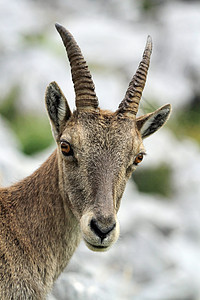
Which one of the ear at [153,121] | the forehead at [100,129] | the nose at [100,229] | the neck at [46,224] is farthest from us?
the ear at [153,121]

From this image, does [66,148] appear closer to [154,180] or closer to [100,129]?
[100,129]

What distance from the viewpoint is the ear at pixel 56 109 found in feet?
24.5

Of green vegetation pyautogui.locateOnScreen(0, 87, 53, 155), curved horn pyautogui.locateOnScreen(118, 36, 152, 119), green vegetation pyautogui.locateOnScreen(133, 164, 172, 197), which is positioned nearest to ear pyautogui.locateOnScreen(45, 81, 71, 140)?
curved horn pyautogui.locateOnScreen(118, 36, 152, 119)

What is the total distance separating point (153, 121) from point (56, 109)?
1.58 meters

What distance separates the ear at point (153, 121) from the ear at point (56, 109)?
44.7 inches

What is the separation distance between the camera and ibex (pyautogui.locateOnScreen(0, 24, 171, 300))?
7.00 metres

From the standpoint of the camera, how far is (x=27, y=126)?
79.0 ft

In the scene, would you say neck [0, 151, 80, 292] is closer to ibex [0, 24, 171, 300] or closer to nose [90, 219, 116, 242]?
ibex [0, 24, 171, 300]

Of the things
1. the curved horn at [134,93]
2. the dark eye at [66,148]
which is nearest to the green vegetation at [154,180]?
the curved horn at [134,93]

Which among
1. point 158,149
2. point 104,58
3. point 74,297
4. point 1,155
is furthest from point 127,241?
point 104,58

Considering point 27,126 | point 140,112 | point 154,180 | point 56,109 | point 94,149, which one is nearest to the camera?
point 94,149

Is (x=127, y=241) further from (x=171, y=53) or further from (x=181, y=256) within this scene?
(x=171, y=53)

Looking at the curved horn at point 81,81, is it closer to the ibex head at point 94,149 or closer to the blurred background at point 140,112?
the ibex head at point 94,149

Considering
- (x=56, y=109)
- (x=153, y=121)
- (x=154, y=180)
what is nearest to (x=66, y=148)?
(x=56, y=109)
